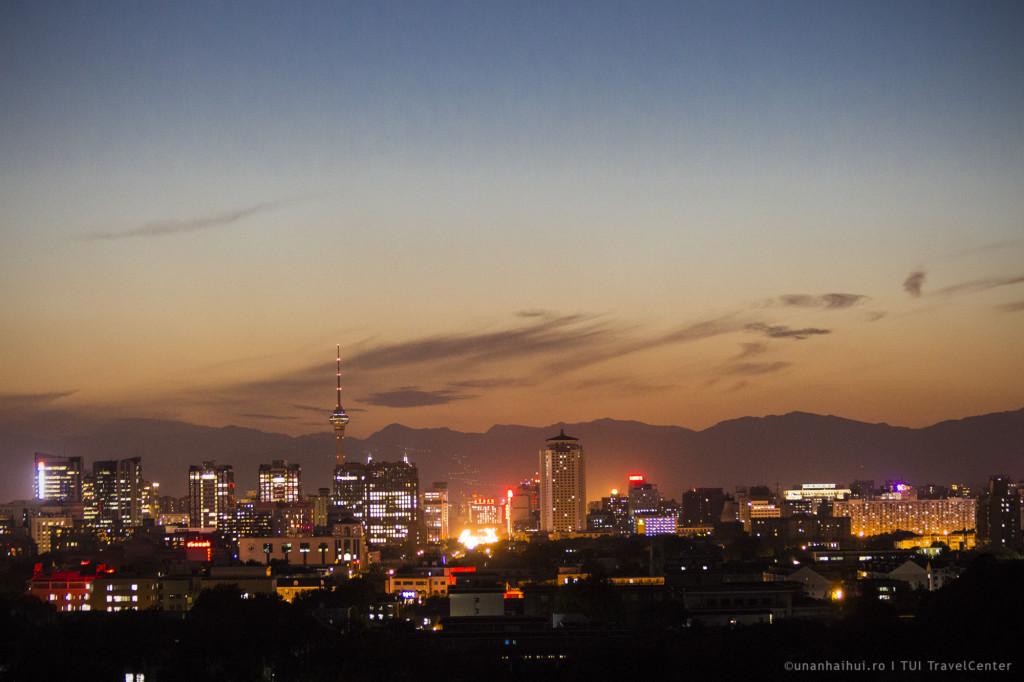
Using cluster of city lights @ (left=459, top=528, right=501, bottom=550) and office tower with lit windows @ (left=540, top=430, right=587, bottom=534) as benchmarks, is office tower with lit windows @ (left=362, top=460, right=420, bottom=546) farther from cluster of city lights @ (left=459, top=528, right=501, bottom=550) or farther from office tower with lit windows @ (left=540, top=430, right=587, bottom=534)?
office tower with lit windows @ (left=540, top=430, right=587, bottom=534)

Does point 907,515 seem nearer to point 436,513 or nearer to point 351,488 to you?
point 436,513

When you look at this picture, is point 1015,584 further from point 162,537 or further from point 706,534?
point 706,534

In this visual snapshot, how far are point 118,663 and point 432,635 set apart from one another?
26.6ft

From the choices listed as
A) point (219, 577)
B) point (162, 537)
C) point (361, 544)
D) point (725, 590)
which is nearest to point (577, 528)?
point (162, 537)

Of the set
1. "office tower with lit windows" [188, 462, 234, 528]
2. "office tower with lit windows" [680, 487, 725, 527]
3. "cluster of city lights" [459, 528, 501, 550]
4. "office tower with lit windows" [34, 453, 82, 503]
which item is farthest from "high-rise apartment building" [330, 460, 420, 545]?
"office tower with lit windows" [680, 487, 725, 527]

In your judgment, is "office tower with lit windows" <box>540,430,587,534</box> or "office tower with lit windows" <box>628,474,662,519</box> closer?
"office tower with lit windows" <box>628,474,662,519</box>

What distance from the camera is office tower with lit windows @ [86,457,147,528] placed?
449 ft

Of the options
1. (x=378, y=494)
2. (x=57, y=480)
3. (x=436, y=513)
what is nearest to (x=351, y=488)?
(x=378, y=494)

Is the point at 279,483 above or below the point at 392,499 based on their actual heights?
above

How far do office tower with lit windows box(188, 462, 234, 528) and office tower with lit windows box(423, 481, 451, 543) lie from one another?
20604 millimetres

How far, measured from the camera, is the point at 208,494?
153125 millimetres

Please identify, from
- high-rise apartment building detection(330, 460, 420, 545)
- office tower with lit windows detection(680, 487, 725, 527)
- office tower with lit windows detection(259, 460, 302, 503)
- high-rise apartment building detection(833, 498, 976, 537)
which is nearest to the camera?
high-rise apartment building detection(330, 460, 420, 545)

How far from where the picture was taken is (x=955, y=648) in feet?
96.6

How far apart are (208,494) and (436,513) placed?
80.3 feet
